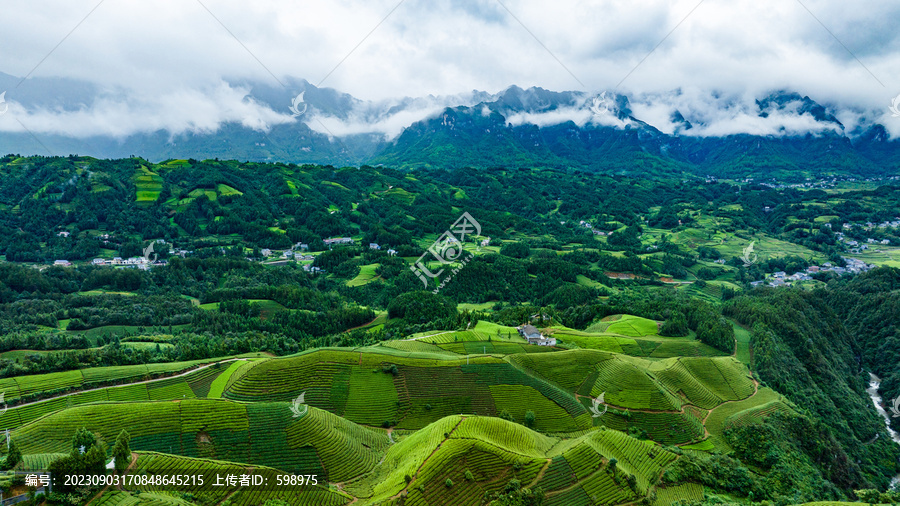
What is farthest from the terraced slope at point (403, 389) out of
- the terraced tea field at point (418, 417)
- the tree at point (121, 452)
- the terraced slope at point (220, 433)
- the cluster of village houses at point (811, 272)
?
the cluster of village houses at point (811, 272)

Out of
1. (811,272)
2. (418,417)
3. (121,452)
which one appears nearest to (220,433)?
(121,452)

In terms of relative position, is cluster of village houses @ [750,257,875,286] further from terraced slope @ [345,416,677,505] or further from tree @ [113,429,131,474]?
tree @ [113,429,131,474]

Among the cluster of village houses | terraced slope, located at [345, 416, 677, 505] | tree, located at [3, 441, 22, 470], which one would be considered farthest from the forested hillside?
the cluster of village houses

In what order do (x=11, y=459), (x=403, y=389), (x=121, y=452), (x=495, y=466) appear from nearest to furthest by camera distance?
(x=11, y=459) → (x=121, y=452) → (x=495, y=466) → (x=403, y=389)

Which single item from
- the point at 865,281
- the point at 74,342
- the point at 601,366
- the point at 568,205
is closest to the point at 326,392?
the point at 601,366

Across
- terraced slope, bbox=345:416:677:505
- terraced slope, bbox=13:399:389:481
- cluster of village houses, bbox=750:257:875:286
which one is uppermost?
cluster of village houses, bbox=750:257:875:286

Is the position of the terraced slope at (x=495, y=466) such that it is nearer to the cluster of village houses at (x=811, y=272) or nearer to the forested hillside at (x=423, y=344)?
the forested hillside at (x=423, y=344)

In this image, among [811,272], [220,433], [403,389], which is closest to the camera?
[220,433]

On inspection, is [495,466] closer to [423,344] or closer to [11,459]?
[11,459]

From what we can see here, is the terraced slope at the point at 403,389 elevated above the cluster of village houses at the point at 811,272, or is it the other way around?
the cluster of village houses at the point at 811,272

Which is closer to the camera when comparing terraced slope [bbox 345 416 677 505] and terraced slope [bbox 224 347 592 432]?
terraced slope [bbox 345 416 677 505]

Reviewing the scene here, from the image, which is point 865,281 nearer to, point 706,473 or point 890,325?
point 890,325
